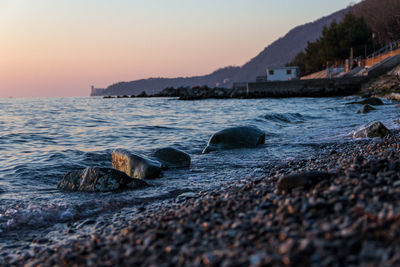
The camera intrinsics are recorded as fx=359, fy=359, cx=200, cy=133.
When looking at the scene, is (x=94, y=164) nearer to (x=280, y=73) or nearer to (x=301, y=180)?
(x=301, y=180)

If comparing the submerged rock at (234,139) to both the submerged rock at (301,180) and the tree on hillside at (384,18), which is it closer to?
the submerged rock at (301,180)

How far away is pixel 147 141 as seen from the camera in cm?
1147

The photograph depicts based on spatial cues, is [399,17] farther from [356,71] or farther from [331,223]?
[331,223]

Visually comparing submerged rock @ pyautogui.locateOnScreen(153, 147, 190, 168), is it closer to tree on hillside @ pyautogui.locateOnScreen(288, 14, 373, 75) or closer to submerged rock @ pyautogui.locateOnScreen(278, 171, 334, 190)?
submerged rock @ pyautogui.locateOnScreen(278, 171, 334, 190)

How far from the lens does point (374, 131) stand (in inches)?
337

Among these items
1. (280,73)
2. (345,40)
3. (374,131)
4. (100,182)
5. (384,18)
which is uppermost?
(384,18)

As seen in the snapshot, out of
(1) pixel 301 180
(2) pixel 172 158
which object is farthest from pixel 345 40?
(1) pixel 301 180

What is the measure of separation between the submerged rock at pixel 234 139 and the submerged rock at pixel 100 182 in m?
3.44

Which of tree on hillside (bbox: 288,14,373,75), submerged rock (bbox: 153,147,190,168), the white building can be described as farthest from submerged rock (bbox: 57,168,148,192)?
→ the white building

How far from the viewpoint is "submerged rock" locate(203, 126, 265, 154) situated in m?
9.04

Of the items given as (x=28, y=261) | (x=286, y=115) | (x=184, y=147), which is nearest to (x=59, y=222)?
(x=28, y=261)

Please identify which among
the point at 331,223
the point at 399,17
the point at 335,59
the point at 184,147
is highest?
the point at 399,17

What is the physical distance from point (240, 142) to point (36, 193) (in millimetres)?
5049

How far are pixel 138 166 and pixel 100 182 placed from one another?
94 centimetres
